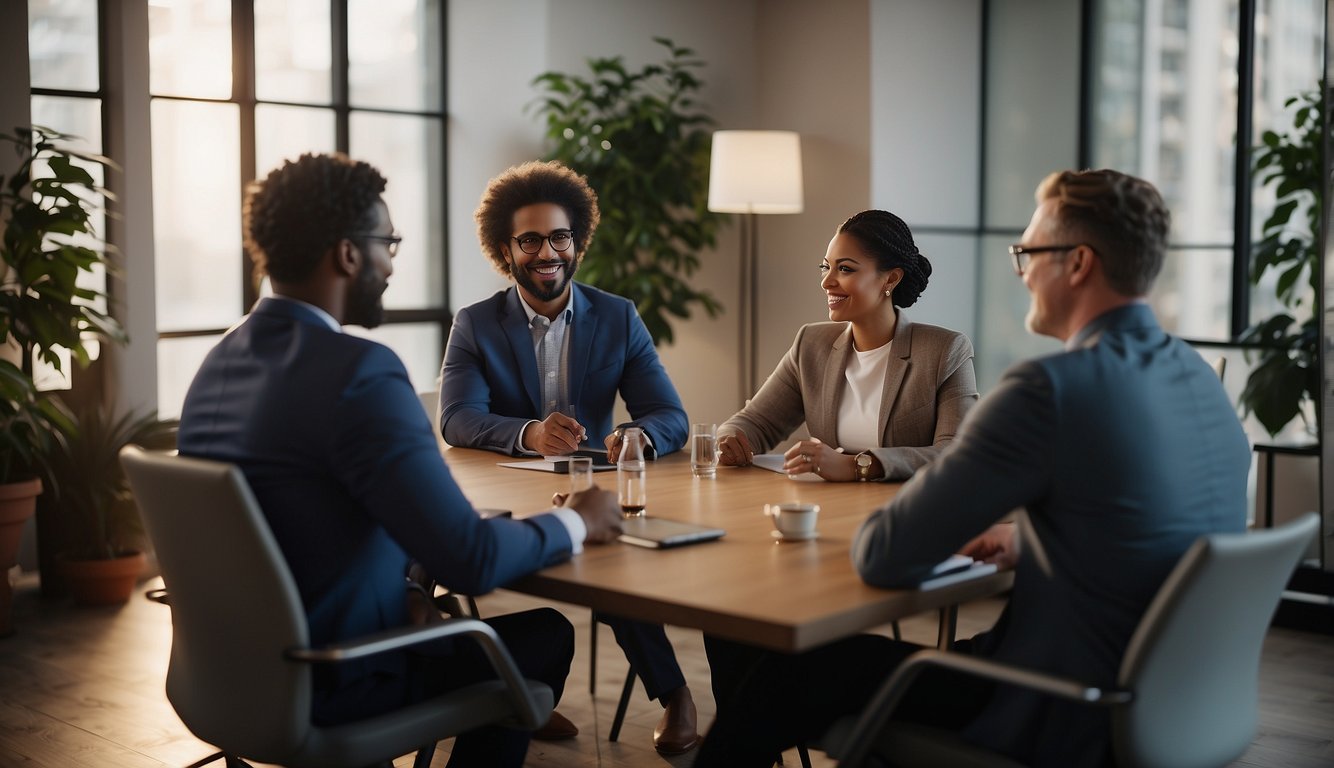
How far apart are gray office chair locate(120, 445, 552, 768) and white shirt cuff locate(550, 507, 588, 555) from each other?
0.65 feet

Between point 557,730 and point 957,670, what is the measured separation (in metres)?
1.92

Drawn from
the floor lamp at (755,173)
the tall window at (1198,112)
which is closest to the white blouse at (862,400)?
the floor lamp at (755,173)

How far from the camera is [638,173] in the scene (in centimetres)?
607

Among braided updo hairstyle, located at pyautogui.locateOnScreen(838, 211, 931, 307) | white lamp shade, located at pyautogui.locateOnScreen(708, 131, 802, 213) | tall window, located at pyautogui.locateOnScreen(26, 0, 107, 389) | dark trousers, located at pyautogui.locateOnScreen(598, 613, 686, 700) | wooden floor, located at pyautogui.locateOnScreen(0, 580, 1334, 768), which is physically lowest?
wooden floor, located at pyautogui.locateOnScreen(0, 580, 1334, 768)

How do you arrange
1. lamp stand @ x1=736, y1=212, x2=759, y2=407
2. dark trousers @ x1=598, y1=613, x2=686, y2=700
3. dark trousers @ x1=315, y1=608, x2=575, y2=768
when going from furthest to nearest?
lamp stand @ x1=736, y1=212, x2=759, y2=407
dark trousers @ x1=598, y1=613, x2=686, y2=700
dark trousers @ x1=315, y1=608, x2=575, y2=768

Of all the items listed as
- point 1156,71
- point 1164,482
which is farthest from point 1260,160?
point 1164,482

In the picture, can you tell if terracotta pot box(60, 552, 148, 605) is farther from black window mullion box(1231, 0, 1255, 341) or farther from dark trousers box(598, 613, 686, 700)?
black window mullion box(1231, 0, 1255, 341)

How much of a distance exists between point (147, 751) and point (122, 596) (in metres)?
1.73

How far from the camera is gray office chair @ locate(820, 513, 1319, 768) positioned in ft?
5.77

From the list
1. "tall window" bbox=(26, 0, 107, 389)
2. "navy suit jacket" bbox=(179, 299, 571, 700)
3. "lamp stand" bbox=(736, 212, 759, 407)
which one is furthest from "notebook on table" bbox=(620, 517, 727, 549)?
"lamp stand" bbox=(736, 212, 759, 407)

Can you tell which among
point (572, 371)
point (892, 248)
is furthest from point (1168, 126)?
point (572, 371)

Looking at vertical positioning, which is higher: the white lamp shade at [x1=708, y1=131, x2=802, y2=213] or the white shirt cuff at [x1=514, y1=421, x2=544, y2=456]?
the white lamp shade at [x1=708, y1=131, x2=802, y2=213]

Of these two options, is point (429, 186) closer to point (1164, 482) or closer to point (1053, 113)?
point (1053, 113)

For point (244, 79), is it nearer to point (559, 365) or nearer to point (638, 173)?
point (638, 173)
